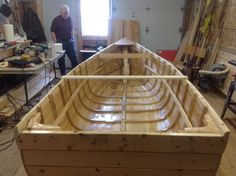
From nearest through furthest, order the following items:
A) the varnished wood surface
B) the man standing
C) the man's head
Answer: the varnished wood surface, the man's head, the man standing

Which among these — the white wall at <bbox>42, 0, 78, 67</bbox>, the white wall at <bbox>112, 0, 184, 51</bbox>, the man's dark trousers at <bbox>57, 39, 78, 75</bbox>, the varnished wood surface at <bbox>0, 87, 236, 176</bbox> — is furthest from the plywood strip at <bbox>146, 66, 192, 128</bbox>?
the white wall at <bbox>42, 0, 78, 67</bbox>

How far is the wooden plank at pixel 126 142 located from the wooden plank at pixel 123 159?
34 mm

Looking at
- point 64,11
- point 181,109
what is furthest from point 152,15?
point 181,109

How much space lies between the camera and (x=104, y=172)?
49.2 inches

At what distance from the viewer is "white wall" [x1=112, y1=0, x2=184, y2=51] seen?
18.1 ft

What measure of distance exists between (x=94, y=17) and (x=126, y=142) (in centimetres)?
509

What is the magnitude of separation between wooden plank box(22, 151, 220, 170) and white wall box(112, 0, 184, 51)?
4.95 metres

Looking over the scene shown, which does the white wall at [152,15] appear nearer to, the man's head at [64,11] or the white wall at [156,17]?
the white wall at [156,17]

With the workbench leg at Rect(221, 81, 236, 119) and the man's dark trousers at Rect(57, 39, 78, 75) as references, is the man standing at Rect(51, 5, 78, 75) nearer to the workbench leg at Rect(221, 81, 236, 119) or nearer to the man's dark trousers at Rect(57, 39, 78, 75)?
the man's dark trousers at Rect(57, 39, 78, 75)

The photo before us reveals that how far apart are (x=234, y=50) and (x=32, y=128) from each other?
11.7ft

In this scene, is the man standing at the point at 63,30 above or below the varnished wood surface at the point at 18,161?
above

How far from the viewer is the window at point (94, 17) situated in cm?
557

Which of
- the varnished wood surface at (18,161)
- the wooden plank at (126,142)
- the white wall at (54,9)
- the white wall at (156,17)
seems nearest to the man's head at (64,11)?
the white wall at (54,9)

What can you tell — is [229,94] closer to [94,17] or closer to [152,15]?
[152,15]
